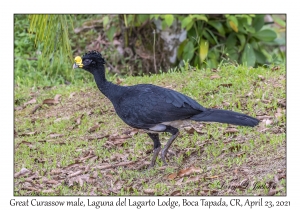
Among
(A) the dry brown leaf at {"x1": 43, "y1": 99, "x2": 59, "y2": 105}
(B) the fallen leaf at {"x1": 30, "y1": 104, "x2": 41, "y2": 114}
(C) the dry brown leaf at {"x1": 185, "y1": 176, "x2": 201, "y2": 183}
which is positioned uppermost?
(A) the dry brown leaf at {"x1": 43, "y1": 99, "x2": 59, "y2": 105}

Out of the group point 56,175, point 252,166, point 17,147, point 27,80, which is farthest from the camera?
point 27,80

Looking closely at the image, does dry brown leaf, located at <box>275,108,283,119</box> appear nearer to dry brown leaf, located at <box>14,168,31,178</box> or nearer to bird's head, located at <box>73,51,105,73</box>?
bird's head, located at <box>73,51,105,73</box>

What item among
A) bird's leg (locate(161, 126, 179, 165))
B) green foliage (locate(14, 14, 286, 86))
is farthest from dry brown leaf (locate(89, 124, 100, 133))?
green foliage (locate(14, 14, 286, 86))

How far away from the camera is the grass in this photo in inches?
231

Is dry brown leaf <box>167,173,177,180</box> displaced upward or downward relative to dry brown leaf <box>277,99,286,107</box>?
downward

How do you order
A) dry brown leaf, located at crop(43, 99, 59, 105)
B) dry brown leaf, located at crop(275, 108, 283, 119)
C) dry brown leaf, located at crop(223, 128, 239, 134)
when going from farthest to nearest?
dry brown leaf, located at crop(43, 99, 59, 105)
dry brown leaf, located at crop(275, 108, 283, 119)
dry brown leaf, located at crop(223, 128, 239, 134)

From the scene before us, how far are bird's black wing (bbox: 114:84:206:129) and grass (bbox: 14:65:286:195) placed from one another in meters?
0.61

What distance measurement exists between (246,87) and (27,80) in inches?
160

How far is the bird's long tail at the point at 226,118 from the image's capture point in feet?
19.4

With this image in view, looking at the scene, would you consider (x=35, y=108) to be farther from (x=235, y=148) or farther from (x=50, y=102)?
(x=235, y=148)

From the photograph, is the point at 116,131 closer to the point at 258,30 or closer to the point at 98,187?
the point at 98,187

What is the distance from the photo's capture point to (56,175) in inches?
254

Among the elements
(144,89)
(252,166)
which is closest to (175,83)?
(144,89)

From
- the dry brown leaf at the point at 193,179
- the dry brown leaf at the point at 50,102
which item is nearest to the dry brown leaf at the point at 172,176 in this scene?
the dry brown leaf at the point at 193,179
